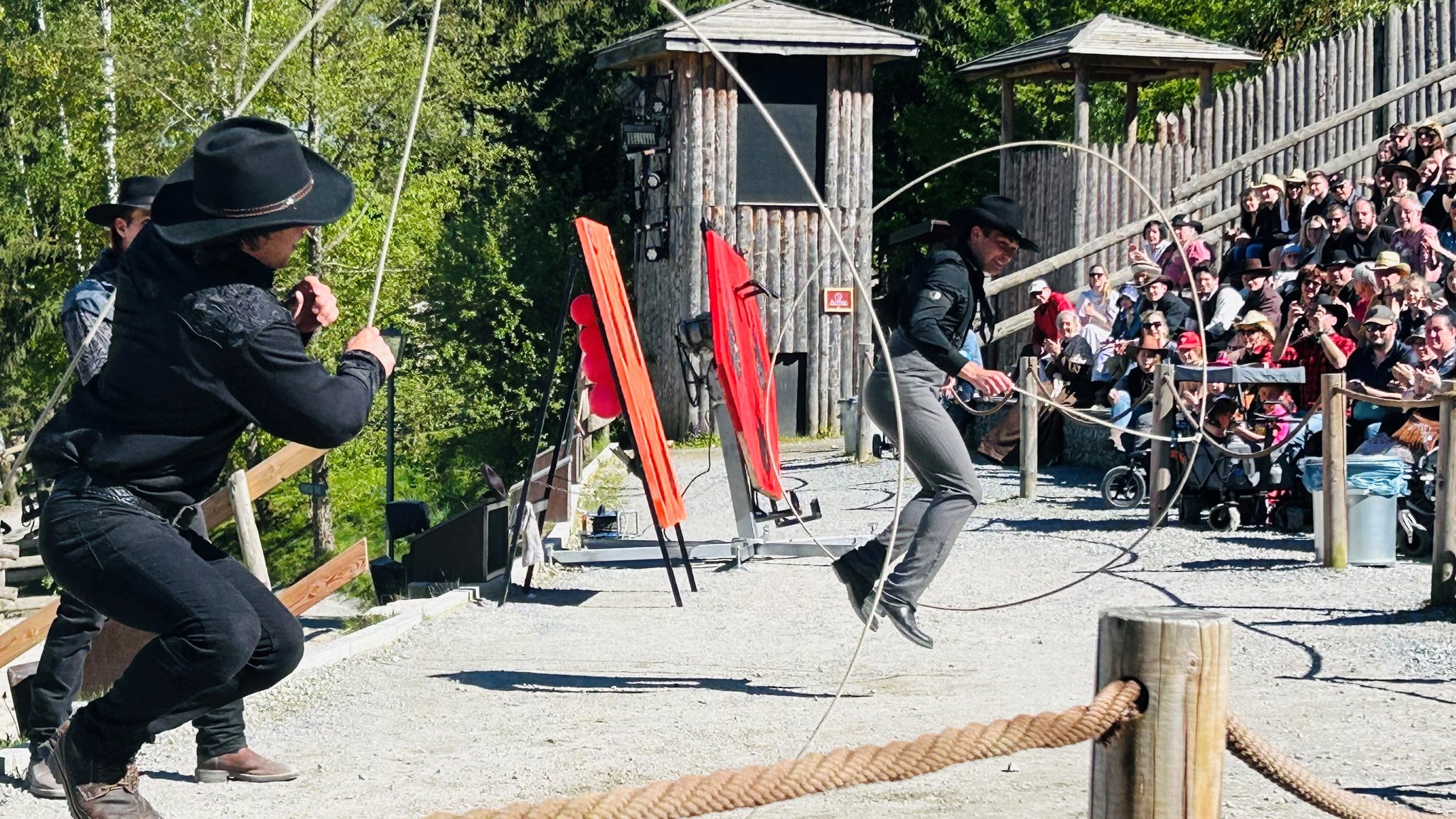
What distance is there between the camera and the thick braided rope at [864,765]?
9.24ft

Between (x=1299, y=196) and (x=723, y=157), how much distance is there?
37.8 feet

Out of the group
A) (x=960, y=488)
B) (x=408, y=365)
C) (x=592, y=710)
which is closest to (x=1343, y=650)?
(x=960, y=488)

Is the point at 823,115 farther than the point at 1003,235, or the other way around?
the point at 823,115

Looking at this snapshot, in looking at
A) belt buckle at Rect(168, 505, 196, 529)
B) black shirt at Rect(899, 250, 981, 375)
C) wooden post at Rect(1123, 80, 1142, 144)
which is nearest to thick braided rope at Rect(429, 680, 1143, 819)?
belt buckle at Rect(168, 505, 196, 529)

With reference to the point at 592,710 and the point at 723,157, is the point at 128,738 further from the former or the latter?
the point at 723,157

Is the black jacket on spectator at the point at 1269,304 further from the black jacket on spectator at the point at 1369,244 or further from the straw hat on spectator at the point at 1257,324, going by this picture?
the straw hat on spectator at the point at 1257,324

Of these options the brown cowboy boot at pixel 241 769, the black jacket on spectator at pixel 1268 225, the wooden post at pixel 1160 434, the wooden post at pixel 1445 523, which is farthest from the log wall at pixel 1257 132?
the brown cowboy boot at pixel 241 769

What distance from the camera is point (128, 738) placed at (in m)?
4.44

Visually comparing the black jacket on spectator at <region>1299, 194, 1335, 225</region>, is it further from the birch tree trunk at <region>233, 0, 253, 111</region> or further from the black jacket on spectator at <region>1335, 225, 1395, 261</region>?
the birch tree trunk at <region>233, 0, 253, 111</region>

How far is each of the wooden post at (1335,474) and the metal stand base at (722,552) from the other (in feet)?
8.88

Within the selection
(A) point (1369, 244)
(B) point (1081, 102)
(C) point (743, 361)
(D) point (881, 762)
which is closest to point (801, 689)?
(C) point (743, 361)

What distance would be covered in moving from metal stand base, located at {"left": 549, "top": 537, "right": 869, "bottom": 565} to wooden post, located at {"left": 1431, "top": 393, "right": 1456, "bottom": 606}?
339 cm

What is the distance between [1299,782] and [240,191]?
2.73 metres

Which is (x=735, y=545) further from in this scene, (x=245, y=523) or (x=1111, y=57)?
(x=1111, y=57)
